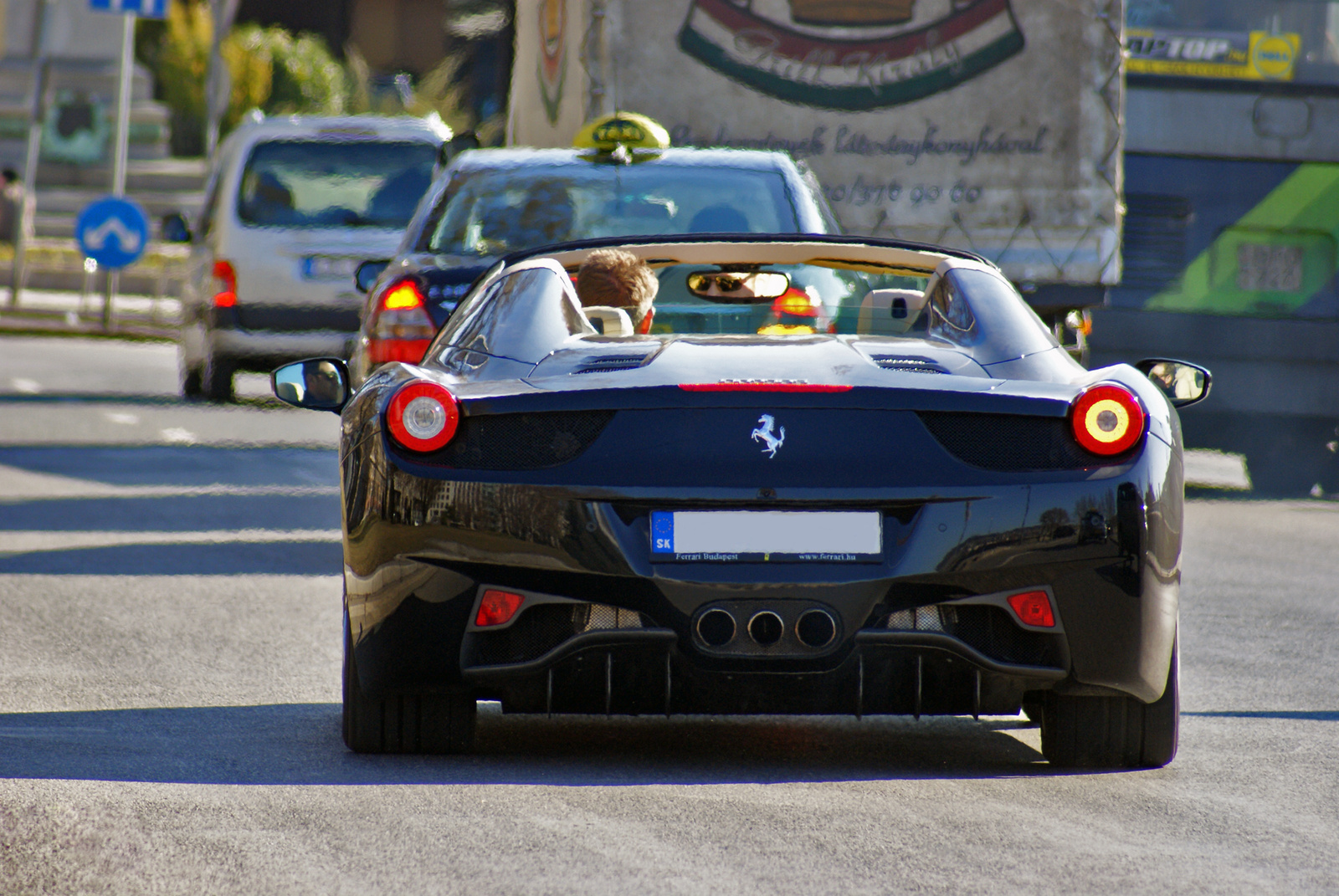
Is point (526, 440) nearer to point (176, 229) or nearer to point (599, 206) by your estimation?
point (599, 206)

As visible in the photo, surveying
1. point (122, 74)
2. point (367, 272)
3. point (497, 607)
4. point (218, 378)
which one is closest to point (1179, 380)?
point (497, 607)

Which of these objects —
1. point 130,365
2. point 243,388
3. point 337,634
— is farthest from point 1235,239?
point 130,365

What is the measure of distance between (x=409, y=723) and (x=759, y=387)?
3.70ft

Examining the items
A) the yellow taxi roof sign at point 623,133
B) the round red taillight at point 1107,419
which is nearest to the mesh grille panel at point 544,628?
the round red taillight at point 1107,419

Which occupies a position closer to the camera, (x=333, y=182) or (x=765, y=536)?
(x=765, y=536)

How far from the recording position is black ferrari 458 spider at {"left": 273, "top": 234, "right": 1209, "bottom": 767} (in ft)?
16.3

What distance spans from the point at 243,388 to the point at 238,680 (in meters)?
15.6

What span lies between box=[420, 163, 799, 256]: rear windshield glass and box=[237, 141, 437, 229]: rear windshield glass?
7.07 meters

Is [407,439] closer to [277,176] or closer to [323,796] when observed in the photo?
[323,796]

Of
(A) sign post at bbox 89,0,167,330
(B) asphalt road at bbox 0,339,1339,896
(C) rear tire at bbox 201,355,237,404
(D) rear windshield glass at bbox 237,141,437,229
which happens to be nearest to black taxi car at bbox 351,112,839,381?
(B) asphalt road at bbox 0,339,1339,896

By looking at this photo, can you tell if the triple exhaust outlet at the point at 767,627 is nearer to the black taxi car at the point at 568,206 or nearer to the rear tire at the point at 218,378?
the black taxi car at the point at 568,206

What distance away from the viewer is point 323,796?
16.2 ft

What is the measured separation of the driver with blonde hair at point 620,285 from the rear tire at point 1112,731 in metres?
1.50

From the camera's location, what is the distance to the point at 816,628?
498 cm
